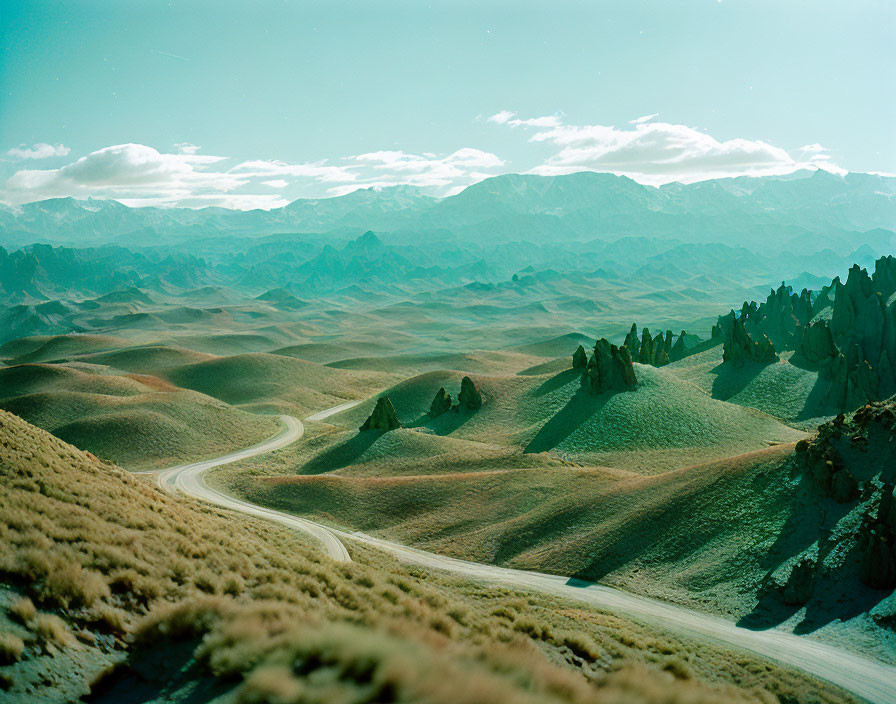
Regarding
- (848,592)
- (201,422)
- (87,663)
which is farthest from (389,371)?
(87,663)

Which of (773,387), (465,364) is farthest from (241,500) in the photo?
(465,364)

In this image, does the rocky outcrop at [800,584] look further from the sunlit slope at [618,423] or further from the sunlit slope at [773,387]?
the sunlit slope at [773,387]

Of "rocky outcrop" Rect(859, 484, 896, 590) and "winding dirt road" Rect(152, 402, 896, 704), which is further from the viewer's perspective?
"rocky outcrop" Rect(859, 484, 896, 590)

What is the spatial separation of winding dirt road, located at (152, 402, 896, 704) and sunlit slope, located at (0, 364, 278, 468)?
33.1m

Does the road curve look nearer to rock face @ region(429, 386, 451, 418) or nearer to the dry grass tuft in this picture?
the dry grass tuft

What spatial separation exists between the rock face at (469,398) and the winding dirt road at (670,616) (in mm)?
48610

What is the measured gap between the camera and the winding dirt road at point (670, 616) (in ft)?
82.4

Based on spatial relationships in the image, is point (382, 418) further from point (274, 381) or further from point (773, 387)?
point (274, 381)

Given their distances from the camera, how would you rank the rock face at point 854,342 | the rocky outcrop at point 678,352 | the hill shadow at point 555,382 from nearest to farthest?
1. the rock face at point 854,342
2. the hill shadow at point 555,382
3. the rocky outcrop at point 678,352

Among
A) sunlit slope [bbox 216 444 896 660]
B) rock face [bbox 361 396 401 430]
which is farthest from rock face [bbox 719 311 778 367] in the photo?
rock face [bbox 361 396 401 430]

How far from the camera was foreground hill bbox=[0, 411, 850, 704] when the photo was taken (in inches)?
408

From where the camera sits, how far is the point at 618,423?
3167 inches

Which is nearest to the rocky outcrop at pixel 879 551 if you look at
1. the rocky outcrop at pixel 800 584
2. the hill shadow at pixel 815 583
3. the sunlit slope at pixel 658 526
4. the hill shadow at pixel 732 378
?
the hill shadow at pixel 815 583

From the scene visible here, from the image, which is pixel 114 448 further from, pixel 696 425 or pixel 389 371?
pixel 389 371
